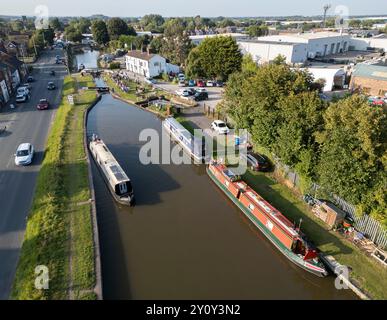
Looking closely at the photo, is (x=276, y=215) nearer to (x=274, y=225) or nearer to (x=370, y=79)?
(x=274, y=225)

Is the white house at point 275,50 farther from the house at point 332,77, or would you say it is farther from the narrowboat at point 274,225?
the narrowboat at point 274,225

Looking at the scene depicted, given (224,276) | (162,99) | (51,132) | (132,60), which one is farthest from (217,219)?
(132,60)

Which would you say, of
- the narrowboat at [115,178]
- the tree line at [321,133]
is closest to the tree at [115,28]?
the narrowboat at [115,178]

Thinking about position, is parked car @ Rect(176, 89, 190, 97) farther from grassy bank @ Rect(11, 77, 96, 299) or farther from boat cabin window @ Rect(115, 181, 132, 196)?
boat cabin window @ Rect(115, 181, 132, 196)

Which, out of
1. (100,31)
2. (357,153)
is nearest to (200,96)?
(357,153)

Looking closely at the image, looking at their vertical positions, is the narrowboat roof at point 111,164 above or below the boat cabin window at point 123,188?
above

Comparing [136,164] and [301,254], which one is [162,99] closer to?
[136,164]
